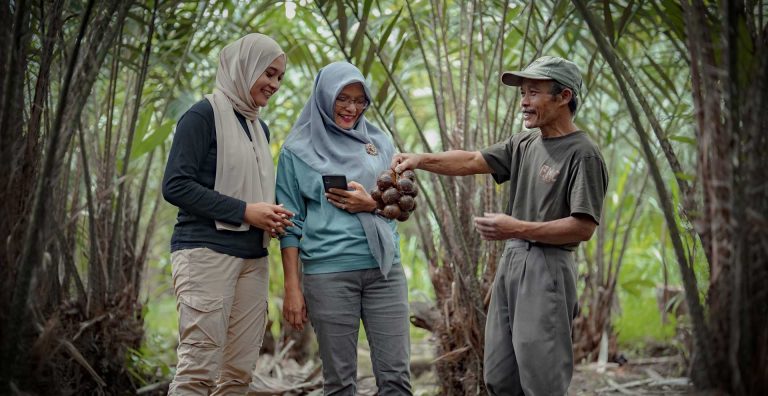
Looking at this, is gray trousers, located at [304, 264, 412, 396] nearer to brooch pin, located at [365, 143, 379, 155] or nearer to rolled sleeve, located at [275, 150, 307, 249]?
rolled sleeve, located at [275, 150, 307, 249]

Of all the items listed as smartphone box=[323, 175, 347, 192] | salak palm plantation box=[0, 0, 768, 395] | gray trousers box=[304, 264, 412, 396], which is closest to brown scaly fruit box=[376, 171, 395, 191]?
smartphone box=[323, 175, 347, 192]

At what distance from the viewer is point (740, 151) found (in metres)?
1.92

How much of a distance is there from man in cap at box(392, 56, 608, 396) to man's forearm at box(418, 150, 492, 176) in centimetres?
19

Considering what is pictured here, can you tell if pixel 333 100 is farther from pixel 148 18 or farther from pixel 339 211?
pixel 148 18

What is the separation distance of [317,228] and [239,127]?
453 millimetres

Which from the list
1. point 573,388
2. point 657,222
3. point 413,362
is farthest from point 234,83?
point 657,222

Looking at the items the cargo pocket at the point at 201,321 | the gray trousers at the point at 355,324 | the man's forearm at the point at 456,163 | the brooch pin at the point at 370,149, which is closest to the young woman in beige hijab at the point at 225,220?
the cargo pocket at the point at 201,321

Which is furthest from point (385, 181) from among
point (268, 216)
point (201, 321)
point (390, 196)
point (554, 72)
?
point (201, 321)

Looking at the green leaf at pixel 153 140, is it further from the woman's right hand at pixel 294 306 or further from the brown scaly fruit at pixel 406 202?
the brown scaly fruit at pixel 406 202

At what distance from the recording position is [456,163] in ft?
9.84

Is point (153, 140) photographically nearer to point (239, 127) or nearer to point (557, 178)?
point (239, 127)

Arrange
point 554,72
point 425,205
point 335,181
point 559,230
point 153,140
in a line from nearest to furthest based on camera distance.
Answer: point 559,230 → point 554,72 → point 335,181 → point 153,140 → point 425,205

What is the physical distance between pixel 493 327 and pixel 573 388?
191cm

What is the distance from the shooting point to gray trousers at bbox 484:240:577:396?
2580 mm
